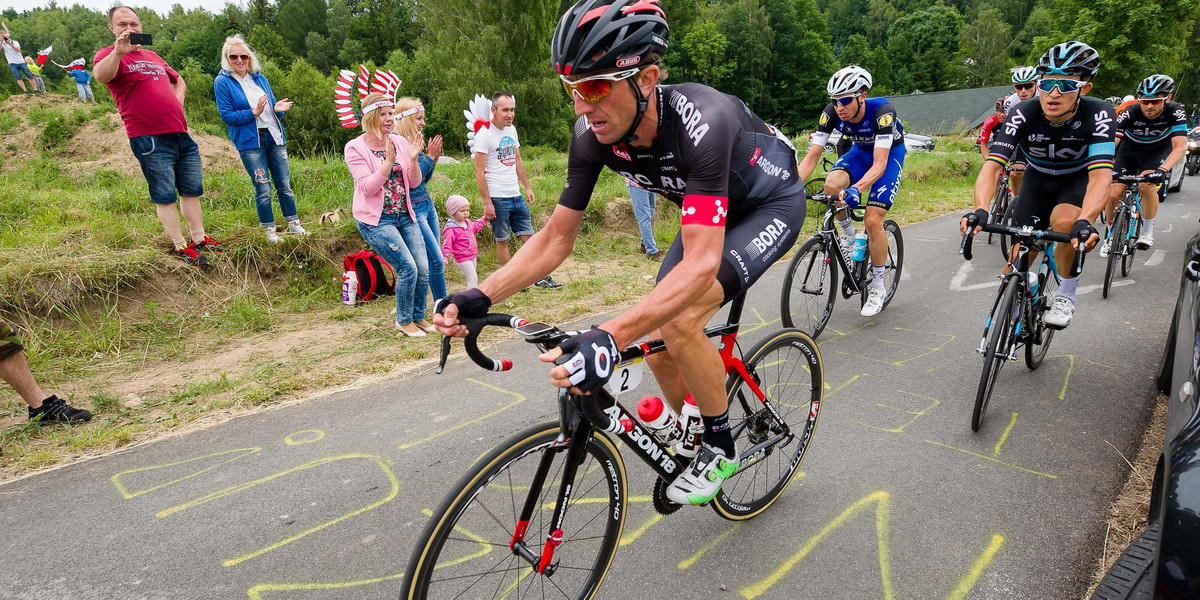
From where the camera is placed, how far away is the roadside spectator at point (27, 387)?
3.87 m

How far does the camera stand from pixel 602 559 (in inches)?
96.4

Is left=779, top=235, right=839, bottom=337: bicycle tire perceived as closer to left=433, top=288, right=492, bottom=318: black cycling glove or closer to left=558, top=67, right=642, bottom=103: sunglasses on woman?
left=558, top=67, right=642, bottom=103: sunglasses on woman

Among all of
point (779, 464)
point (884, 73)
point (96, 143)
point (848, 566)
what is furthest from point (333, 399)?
point (884, 73)

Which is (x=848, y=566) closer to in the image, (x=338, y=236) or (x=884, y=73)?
(x=338, y=236)

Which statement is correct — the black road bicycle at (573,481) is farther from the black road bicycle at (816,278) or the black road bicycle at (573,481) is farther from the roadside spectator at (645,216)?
the roadside spectator at (645,216)

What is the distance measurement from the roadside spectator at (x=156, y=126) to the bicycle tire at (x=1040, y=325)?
7.35m

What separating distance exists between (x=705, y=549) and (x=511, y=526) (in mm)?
889

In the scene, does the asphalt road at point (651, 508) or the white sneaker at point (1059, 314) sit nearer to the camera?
the asphalt road at point (651, 508)

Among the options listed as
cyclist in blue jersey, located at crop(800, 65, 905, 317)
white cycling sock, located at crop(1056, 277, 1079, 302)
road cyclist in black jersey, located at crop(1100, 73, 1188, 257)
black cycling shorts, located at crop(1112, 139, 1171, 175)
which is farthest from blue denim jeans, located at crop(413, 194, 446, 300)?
black cycling shorts, located at crop(1112, 139, 1171, 175)

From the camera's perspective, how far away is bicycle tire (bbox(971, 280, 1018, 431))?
3.76m

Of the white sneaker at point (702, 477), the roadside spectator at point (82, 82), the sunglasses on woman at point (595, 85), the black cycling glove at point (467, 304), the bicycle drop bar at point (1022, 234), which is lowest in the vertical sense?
the white sneaker at point (702, 477)

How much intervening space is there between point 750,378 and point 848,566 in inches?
35.4

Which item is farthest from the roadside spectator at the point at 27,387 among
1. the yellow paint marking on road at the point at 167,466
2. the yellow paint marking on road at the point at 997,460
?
the yellow paint marking on road at the point at 997,460

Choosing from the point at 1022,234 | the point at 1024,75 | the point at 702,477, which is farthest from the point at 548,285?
the point at 1024,75
